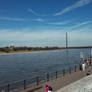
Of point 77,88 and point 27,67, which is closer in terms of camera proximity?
point 77,88

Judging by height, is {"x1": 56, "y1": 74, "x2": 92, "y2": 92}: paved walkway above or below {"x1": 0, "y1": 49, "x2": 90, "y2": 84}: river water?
above

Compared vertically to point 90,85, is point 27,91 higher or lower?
lower

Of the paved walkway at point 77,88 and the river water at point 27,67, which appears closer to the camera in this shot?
the paved walkway at point 77,88

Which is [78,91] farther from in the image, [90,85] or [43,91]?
[43,91]

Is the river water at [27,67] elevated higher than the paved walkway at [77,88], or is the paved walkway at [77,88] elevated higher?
the paved walkway at [77,88]

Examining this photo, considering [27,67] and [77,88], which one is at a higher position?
[77,88]

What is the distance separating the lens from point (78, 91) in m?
3.88

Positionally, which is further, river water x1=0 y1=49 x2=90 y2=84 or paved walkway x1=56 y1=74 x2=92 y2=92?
river water x1=0 y1=49 x2=90 y2=84

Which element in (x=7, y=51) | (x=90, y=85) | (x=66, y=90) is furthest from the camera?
(x=7, y=51)

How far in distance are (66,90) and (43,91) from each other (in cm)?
750

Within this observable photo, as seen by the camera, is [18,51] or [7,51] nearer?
[7,51]

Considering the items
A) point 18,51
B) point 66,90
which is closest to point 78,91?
point 66,90

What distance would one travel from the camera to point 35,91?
1119 cm

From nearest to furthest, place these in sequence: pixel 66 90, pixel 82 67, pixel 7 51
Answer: pixel 66 90 < pixel 82 67 < pixel 7 51
